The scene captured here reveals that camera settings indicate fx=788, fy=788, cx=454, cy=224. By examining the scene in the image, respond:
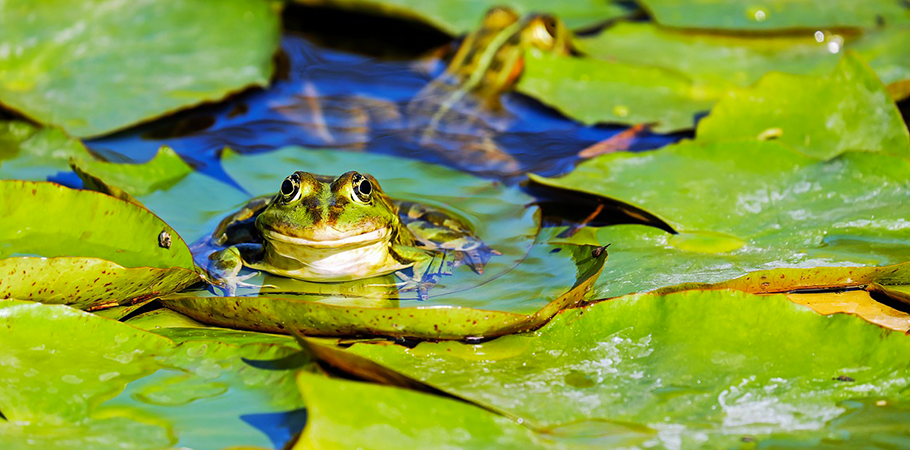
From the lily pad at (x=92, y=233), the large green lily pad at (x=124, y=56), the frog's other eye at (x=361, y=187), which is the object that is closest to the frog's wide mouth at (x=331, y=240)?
the frog's other eye at (x=361, y=187)

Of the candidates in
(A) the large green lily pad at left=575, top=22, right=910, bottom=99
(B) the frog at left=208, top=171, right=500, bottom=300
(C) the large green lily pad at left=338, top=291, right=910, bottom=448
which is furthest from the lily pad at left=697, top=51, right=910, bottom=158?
(C) the large green lily pad at left=338, top=291, right=910, bottom=448

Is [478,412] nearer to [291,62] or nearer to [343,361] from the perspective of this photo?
[343,361]

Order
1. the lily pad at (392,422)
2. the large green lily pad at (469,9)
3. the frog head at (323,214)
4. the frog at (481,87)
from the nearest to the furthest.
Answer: the lily pad at (392,422) → the frog head at (323,214) → the frog at (481,87) → the large green lily pad at (469,9)

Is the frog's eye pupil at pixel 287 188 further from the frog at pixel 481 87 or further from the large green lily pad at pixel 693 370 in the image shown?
the frog at pixel 481 87

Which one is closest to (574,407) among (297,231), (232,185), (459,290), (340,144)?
(459,290)

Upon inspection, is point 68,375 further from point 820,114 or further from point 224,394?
point 820,114
